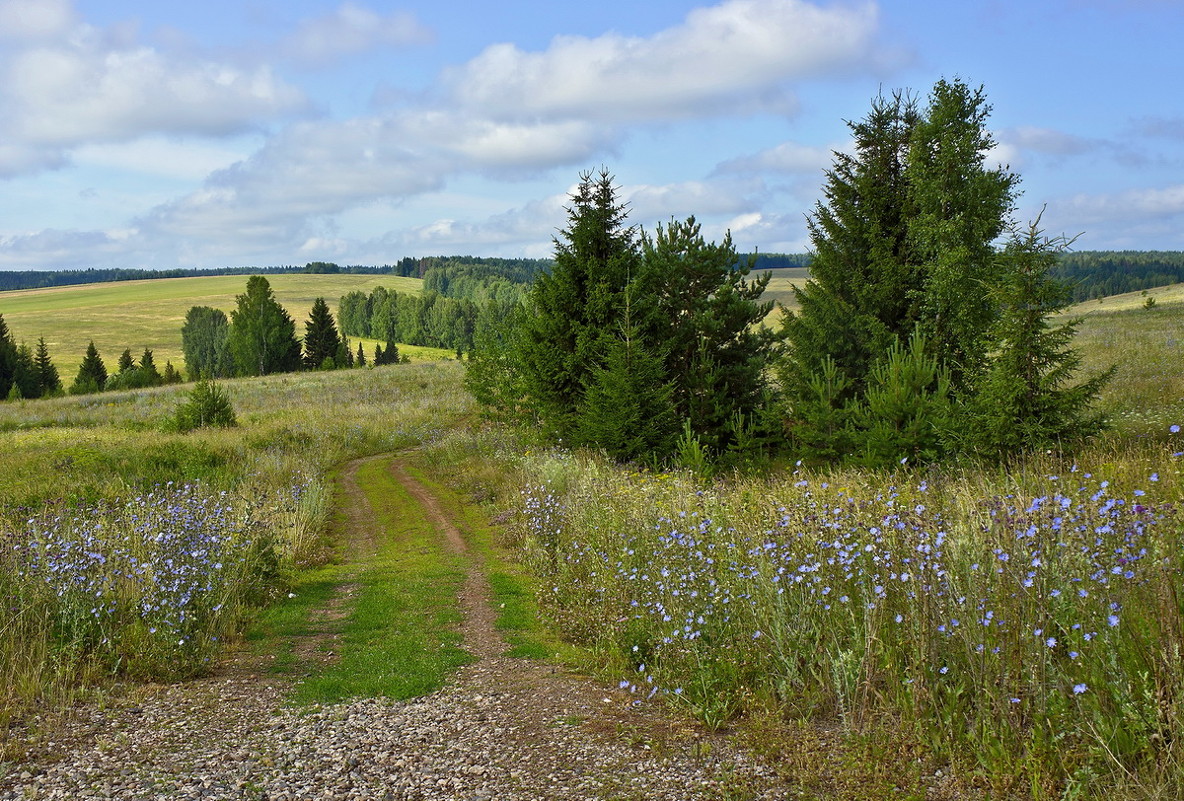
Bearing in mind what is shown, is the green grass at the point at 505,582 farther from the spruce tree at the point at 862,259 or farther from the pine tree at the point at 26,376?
the pine tree at the point at 26,376

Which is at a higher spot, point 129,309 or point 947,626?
point 129,309

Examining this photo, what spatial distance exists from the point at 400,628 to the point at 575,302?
12.0 meters

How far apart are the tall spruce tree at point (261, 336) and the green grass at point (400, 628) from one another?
221 feet

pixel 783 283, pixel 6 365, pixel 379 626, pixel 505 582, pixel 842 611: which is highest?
pixel 783 283

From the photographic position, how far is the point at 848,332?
21.8 metres

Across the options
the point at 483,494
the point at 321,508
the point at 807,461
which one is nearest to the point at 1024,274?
the point at 807,461

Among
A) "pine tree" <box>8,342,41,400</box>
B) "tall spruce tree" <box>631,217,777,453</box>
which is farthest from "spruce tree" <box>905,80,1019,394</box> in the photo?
"pine tree" <box>8,342,41,400</box>

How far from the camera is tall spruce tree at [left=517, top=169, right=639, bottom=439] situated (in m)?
18.4

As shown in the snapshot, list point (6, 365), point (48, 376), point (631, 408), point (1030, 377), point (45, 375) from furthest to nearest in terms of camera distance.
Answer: point (48, 376) → point (45, 375) → point (6, 365) → point (631, 408) → point (1030, 377)

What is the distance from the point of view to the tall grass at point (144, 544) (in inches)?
242

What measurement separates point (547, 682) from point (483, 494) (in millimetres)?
11034

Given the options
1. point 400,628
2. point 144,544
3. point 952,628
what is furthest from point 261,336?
point 952,628

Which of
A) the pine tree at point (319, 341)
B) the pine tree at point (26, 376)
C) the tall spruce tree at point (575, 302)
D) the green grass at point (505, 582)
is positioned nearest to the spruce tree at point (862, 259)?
the tall spruce tree at point (575, 302)

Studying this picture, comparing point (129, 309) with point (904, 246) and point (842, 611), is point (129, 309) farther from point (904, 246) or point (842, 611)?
point (842, 611)
